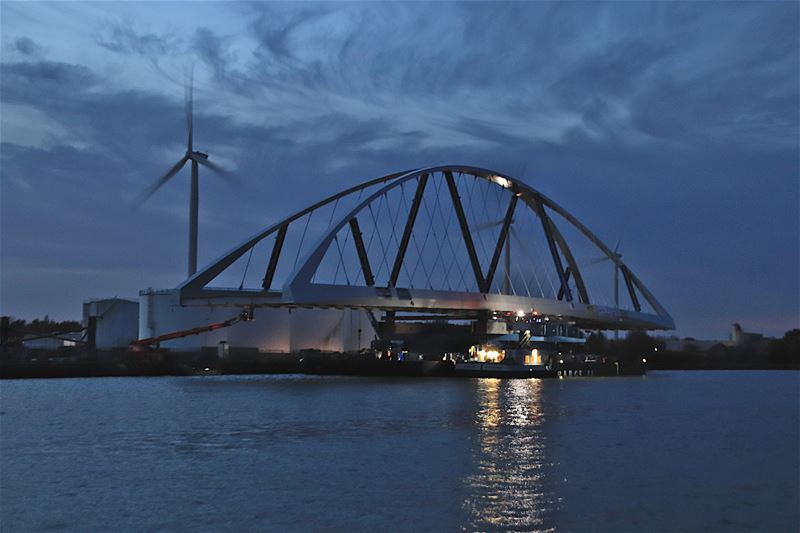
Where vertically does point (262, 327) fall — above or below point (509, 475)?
above

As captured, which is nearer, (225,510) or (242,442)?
(225,510)

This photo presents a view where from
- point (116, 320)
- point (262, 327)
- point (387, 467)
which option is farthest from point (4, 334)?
point (387, 467)

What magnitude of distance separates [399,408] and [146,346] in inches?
2186

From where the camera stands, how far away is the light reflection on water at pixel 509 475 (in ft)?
68.5

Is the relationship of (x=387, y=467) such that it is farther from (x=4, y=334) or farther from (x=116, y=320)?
(x=116, y=320)

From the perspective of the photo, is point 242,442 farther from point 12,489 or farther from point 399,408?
point 399,408

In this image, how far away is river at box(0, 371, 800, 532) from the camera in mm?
21188

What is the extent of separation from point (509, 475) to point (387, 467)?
4.20 meters

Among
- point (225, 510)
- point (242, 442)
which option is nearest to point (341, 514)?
point (225, 510)

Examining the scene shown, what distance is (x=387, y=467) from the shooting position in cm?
2858

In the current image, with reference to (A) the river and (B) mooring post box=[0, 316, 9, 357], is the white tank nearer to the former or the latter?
(B) mooring post box=[0, 316, 9, 357]

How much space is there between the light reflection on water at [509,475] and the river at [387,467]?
0.29 ft

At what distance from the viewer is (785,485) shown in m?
26.7

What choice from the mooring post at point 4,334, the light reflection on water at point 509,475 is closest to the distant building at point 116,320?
the mooring post at point 4,334
